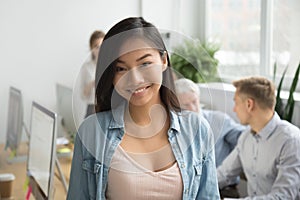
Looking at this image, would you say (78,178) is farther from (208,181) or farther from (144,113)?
(208,181)

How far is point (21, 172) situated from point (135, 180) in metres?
1.93

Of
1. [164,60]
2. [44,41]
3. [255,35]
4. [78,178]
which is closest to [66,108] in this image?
[44,41]

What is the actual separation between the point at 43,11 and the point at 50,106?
2.65 ft

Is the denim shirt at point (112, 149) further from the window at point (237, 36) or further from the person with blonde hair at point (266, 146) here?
the window at point (237, 36)

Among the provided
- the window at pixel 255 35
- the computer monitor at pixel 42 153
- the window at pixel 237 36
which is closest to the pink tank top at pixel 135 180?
the computer monitor at pixel 42 153

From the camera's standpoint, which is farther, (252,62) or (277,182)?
(252,62)

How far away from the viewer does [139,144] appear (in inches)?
51.1

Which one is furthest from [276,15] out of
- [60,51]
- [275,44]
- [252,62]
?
[60,51]

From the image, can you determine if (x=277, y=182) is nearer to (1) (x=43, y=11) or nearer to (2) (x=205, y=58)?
(2) (x=205, y=58)

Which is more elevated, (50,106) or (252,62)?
(252,62)

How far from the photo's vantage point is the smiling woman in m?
1.25

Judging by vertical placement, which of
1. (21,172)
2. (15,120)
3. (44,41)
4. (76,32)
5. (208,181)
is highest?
(76,32)

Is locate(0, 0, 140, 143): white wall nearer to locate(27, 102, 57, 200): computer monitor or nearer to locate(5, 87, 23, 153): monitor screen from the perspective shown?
locate(5, 87, 23, 153): monitor screen

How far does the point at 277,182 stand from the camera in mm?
2312
